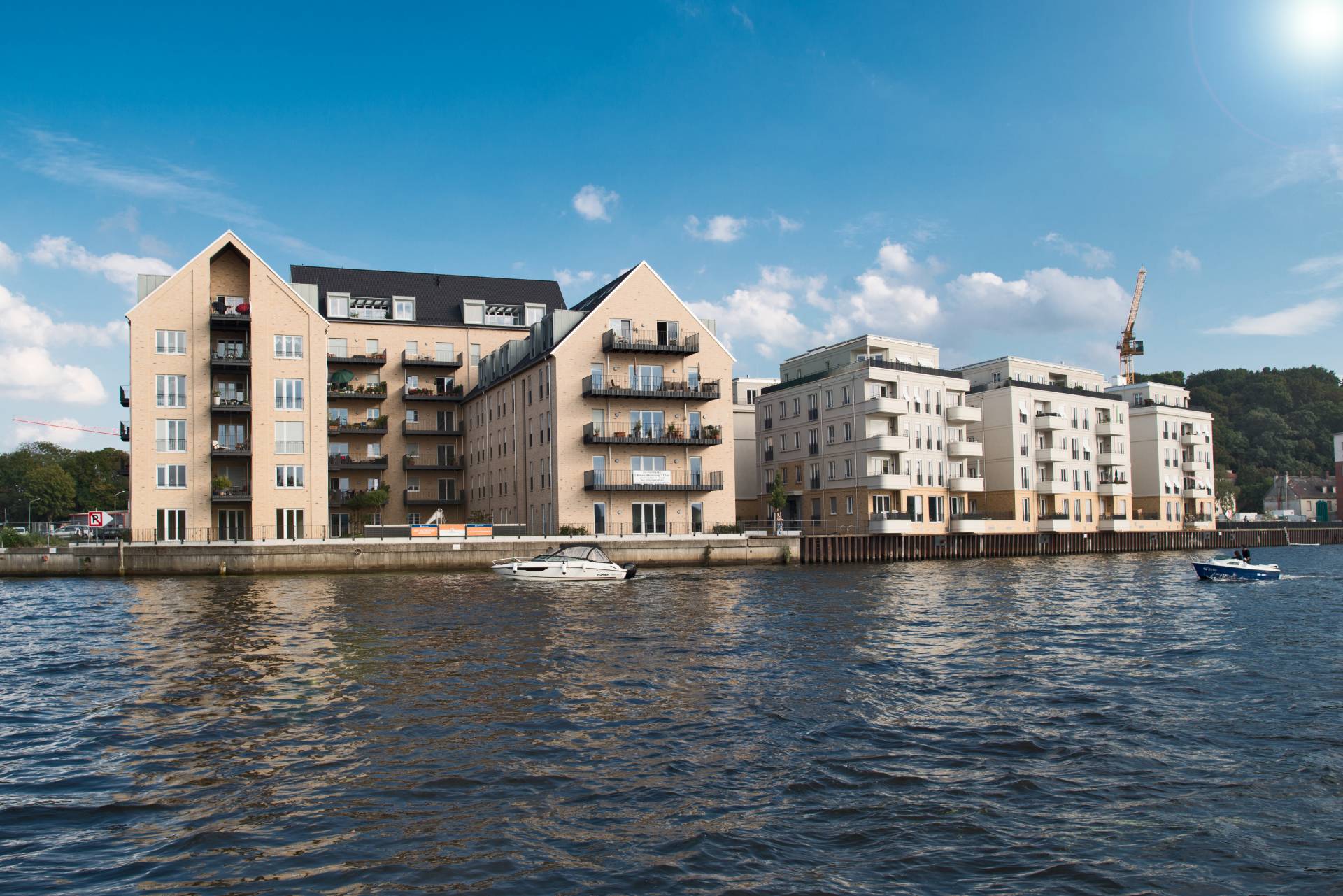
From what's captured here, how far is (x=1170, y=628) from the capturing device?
102ft

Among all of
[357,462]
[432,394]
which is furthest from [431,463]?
[357,462]

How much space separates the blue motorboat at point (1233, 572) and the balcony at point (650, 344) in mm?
36584

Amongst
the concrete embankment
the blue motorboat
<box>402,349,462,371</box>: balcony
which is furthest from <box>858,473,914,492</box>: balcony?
<box>402,349,462,371</box>: balcony

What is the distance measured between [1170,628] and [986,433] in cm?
6559

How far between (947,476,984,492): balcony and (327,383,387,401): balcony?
52420mm

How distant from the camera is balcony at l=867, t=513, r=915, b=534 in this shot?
78000 mm

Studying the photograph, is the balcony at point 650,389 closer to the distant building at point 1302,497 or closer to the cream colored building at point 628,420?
the cream colored building at point 628,420

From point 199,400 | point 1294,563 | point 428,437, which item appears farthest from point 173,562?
point 1294,563

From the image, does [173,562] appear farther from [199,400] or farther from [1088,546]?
[1088,546]

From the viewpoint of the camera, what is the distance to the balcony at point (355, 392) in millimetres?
88375

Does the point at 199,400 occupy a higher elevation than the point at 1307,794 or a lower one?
higher

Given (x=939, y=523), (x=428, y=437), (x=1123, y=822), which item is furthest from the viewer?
(x=428, y=437)

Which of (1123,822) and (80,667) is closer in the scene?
(1123,822)

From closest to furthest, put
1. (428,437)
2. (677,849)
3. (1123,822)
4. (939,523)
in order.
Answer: (677,849)
(1123,822)
(939,523)
(428,437)
